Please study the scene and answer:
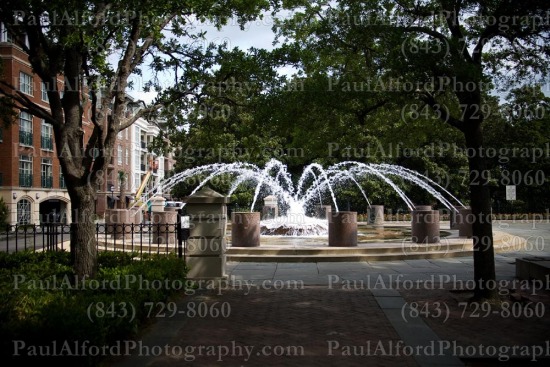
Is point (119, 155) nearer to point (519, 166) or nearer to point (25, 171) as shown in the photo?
point (25, 171)

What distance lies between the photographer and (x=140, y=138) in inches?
2916

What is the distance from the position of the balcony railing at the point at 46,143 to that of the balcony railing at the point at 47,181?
287cm

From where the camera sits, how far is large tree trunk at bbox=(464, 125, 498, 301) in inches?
344

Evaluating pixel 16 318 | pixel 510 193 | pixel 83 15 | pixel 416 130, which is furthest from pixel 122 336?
pixel 510 193

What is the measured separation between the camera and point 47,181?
45125 millimetres

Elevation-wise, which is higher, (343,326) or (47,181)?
(47,181)

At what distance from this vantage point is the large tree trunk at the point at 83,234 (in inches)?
340

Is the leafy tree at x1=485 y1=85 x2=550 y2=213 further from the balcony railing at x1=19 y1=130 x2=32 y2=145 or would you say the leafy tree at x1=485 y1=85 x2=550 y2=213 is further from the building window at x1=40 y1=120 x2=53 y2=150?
the building window at x1=40 y1=120 x2=53 y2=150

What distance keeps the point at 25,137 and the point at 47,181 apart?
18.0ft

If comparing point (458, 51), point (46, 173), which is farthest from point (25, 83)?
point (458, 51)

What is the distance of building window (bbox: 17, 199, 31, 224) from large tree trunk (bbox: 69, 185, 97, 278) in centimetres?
3578

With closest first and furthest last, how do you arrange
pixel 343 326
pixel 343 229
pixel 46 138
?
pixel 343 326 → pixel 343 229 → pixel 46 138

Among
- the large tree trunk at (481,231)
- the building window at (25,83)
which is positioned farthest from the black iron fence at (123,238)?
the building window at (25,83)

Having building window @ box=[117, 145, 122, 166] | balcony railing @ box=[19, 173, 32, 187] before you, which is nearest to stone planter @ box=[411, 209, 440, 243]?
balcony railing @ box=[19, 173, 32, 187]
